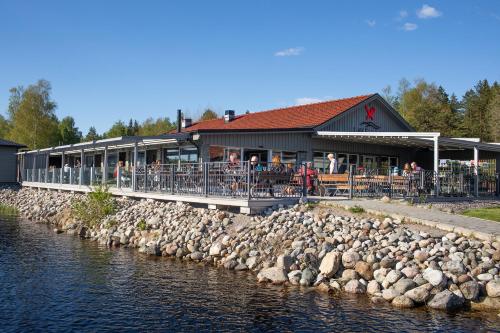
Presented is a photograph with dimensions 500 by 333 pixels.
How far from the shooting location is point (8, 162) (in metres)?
37.5

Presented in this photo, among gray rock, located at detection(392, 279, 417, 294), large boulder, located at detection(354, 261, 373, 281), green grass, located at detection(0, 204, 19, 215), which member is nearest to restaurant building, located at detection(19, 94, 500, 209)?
green grass, located at detection(0, 204, 19, 215)

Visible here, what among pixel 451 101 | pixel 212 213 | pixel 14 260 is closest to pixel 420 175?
pixel 212 213

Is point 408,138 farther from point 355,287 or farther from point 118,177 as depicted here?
point 118,177

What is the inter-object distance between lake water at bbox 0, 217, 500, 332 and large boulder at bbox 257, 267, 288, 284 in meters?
0.26

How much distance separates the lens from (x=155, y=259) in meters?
13.8

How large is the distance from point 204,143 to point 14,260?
8.79 meters

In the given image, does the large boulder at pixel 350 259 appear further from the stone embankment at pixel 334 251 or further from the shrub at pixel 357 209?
the shrub at pixel 357 209

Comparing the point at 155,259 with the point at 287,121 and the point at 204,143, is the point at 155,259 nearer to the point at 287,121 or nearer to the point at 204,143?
the point at 204,143

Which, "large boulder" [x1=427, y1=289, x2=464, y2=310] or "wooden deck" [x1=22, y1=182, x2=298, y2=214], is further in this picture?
"wooden deck" [x1=22, y1=182, x2=298, y2=214]

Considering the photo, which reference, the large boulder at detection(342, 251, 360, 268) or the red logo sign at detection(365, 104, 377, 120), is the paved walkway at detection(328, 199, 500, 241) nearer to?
the large boulder at detection(342, 251, 360, 268)

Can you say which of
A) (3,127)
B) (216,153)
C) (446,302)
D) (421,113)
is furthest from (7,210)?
(3,127)

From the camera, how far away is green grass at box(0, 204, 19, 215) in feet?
88.3

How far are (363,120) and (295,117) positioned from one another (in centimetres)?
385

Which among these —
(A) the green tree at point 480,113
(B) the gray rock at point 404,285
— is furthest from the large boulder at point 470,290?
(A) the green tree at point 480,113
